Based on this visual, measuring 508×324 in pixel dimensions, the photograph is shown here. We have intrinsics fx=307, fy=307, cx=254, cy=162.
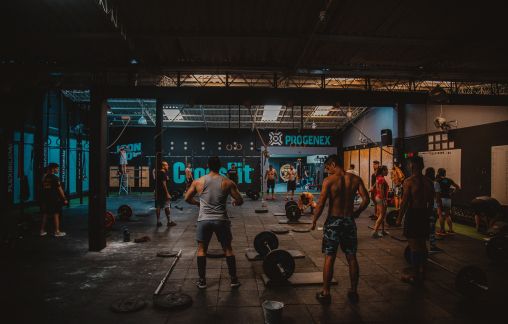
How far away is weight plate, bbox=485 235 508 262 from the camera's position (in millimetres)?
5918

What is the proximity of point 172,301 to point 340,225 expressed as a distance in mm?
2389

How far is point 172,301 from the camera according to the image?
13.1 feet

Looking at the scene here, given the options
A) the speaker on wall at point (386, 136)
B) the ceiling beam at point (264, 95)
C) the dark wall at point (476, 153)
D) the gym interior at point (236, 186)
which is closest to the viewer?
the gym interior at point (236, 186)

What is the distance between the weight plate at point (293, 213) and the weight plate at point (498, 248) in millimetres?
5120

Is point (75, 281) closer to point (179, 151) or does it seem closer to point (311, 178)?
point (179, 151)

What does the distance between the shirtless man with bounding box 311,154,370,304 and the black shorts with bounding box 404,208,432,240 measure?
110cm

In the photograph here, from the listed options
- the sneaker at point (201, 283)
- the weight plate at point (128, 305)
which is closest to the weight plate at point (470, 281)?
the sneaker at point (201, 283)

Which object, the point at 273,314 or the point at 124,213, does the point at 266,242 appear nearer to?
the point at 273,314

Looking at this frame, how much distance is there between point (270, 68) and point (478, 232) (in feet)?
24.1

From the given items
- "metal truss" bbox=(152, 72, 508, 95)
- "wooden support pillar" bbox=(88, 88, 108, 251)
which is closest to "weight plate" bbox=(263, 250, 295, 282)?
"wooden support pillar" bbox=(88, 88, 108, 251)

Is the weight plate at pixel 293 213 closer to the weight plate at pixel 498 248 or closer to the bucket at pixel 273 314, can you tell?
the weight plate at pixel 498 248

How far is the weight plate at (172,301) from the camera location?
388 centimetres

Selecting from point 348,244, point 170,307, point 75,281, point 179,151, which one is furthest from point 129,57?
point 179,151

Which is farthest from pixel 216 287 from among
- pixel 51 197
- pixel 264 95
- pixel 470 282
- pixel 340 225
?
pixel 51 197
